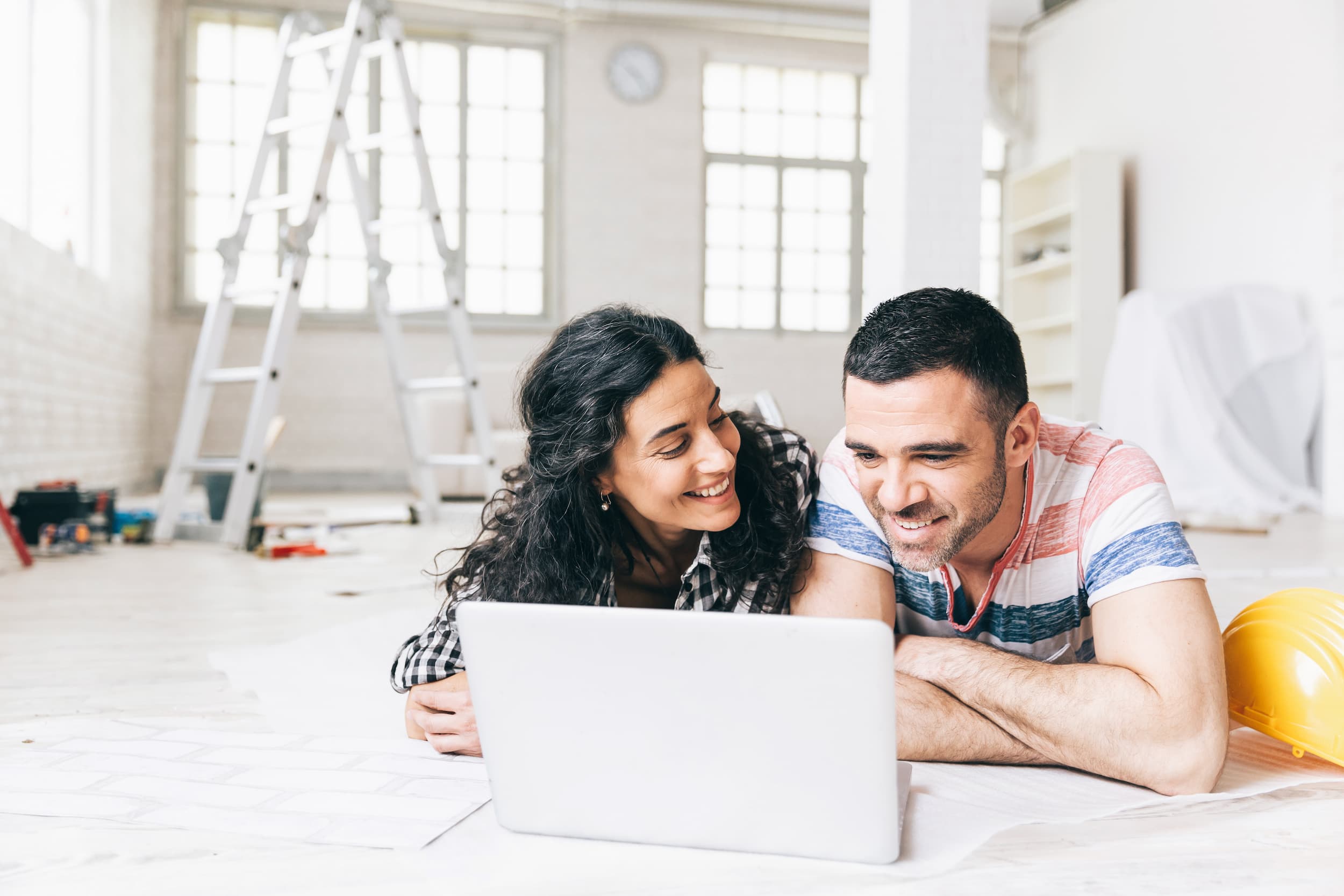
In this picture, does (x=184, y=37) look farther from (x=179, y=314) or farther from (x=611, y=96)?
(x=611, y=96)

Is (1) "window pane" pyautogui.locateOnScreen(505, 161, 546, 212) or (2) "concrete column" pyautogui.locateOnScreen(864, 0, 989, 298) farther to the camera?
(1) "window pane" pyautogui.locateOnScreen(505, 161, 546, 212)

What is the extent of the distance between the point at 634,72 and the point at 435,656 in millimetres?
7190

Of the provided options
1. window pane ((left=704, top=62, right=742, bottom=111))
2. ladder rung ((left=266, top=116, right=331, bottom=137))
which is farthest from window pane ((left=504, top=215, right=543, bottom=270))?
ladder rung ((left=266, top=116, right=331, bottom=137))

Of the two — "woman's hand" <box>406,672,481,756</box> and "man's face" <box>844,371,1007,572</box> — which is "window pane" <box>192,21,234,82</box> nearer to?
"woman's hand" <box>406,672,481,756</box>

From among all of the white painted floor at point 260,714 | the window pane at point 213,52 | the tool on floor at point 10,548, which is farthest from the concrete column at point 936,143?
the window pane at point 213,52

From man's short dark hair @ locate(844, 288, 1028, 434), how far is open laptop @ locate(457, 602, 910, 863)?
499 mm

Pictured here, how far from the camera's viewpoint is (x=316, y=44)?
14.8ft

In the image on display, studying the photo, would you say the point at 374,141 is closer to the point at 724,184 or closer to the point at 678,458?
the point at 678,458

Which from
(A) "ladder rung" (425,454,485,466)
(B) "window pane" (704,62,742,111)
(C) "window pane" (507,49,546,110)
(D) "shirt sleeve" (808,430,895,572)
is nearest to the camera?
(D) "shirt sleeve" (808,430,895,572)

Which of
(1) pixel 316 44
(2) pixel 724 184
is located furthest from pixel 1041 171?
(1) pixel 316 44

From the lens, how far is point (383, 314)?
16.2 ft

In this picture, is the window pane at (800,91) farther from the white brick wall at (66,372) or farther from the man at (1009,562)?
the man at (1009,562)

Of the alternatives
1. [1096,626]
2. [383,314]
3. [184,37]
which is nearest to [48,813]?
[1096,626]

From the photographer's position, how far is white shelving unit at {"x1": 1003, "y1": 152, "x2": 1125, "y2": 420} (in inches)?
296
